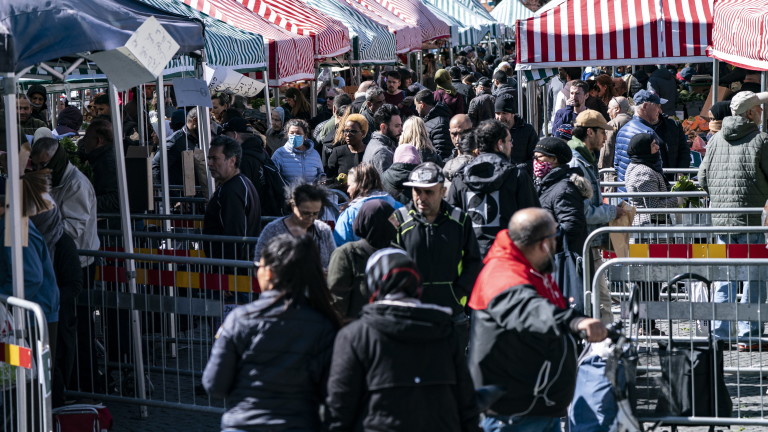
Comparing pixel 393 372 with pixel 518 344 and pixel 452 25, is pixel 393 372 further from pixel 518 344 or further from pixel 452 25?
pixel 452 25

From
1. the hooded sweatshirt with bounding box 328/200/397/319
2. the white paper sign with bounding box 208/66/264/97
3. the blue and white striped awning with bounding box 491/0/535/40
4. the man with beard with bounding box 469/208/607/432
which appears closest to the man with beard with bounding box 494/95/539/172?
the white paper sign with bounding box 208/66/264/97

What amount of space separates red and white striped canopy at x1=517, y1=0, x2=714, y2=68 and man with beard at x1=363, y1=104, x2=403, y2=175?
2454mm

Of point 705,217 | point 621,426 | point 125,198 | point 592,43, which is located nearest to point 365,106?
point 592,43

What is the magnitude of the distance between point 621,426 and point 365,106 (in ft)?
29.8

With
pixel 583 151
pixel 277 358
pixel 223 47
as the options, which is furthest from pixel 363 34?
pixel 277 358

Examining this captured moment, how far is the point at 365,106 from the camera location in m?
14.2

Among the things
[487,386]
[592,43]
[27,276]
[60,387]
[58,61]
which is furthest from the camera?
[592,43]

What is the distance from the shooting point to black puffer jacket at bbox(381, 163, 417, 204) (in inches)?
346

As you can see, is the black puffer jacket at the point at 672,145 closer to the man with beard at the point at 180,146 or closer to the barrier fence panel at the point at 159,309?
the man with beard at the point at 180,146

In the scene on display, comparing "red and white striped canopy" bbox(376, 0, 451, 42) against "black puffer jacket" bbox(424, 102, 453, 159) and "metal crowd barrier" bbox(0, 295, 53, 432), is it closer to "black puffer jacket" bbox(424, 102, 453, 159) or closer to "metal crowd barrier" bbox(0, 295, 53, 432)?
"black puffer jacket" bbox(424, 102, 453, 159)

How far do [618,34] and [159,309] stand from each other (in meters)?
7.35

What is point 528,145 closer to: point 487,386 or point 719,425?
point 719,425

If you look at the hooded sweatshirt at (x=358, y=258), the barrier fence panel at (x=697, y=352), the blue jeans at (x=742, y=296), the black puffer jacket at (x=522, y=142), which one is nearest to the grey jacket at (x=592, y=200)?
the barrier fence panel at (x=697, y=352)

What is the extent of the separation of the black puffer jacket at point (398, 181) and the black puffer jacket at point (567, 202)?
1010 millimetres
